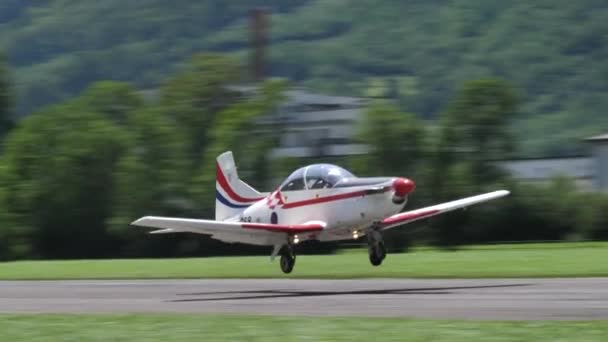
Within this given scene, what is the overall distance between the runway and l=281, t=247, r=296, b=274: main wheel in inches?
45.9

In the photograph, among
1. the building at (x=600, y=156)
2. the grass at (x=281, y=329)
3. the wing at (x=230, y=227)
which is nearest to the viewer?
the grass at (x=281, y=329)

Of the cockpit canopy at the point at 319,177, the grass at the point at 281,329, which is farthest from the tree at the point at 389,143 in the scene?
the grass at the point at 281,329

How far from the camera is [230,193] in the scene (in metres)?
31.2

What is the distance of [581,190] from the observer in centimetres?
7338

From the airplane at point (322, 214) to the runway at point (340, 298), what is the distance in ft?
3.86

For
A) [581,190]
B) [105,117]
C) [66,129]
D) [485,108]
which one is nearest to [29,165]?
[66,129]

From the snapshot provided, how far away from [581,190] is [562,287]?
54.3m

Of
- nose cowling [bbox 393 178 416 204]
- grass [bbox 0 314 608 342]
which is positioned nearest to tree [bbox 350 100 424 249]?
nose cowling [bbox 393 178 416 204]

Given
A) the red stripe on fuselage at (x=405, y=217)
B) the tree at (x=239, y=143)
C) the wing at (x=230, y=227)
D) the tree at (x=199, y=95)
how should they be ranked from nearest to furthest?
the wing at (x=230, y=227) → the red stripe on fuselage at (x=405, y=217) → the tree at (x=239, y=143) → the tree at (x=199, y=95)

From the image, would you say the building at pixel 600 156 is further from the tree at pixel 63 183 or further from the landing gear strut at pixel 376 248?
the landing gear strut at pixel 376 248

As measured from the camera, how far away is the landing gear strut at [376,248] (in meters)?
27.1

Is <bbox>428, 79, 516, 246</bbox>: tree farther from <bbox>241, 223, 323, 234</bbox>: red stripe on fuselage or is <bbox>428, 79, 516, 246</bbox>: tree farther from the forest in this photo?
<bbox>241, 223, 323, 234</bbox>: red stripe on fuselage

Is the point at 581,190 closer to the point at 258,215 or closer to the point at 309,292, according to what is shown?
the point at 258,215

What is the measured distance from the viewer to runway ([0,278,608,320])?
16859mm
